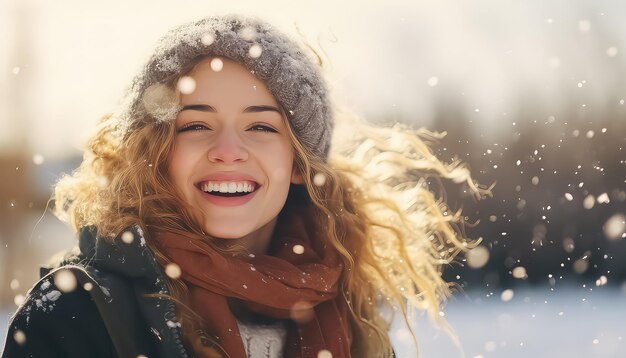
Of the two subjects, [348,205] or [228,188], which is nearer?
[228,188]

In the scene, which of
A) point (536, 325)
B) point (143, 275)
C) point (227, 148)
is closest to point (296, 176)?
point (227, 148)

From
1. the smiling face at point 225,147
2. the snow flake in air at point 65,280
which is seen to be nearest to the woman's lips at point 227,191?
the smiling face at point 225,147

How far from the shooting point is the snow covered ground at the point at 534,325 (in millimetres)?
8359

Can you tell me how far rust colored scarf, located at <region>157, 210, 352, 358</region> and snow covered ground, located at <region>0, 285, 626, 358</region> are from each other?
4.84 m

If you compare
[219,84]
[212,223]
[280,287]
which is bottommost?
[280,287]

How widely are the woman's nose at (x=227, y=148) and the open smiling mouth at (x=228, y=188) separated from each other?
9 cm

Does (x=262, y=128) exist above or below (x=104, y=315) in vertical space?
above

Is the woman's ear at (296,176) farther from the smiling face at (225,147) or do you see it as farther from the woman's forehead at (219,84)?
the woman's forehead at (219,84)

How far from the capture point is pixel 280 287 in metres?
2.63

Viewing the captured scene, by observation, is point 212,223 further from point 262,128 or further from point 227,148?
point 262,128

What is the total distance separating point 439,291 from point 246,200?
119 centimetres

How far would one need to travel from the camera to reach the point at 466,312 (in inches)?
414

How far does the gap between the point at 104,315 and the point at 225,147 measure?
2.32ft

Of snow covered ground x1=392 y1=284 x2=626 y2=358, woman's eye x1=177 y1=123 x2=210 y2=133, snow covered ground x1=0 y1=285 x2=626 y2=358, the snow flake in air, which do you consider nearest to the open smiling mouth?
woman's eye x1=177 y1=123 x2=210 y2=133
